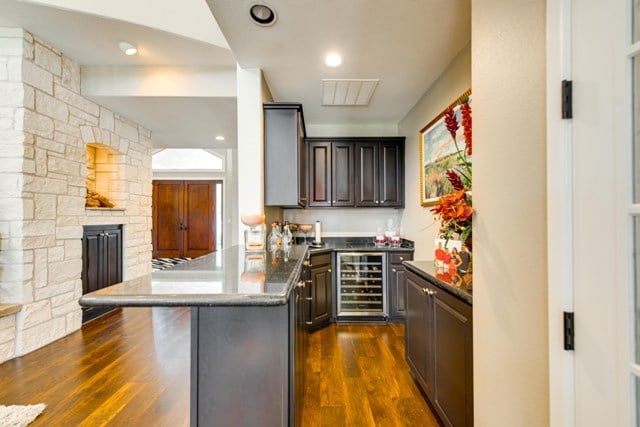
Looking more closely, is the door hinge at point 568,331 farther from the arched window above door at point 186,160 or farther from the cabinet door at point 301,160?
the arched window above door at point 186,160

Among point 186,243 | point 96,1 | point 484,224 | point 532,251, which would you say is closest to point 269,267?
point 484,224

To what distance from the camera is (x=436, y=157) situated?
2.75 meters

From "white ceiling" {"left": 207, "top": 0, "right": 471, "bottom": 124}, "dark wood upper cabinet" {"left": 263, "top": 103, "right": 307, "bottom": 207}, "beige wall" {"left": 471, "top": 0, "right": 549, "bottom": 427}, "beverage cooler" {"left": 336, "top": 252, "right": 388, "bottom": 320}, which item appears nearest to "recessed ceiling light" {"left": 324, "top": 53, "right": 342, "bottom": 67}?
"white ceiling" {"left": 207, "top": 0, "right": 471, "bottom": 124}

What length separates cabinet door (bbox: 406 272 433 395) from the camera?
1.79 meters

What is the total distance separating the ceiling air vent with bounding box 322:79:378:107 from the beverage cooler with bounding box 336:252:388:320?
5.82ft

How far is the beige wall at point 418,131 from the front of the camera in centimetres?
232

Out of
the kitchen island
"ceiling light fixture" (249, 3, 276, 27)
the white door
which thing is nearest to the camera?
the white door

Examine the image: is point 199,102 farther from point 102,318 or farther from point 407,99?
point 102,318

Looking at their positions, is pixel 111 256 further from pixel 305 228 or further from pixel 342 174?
pixel 342 174

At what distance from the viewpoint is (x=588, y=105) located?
2.39 feet

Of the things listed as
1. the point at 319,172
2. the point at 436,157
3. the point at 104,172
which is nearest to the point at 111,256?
the point at 104,172

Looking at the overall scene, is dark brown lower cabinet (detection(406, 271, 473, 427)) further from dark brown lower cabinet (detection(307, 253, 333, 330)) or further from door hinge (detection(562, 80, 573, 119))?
dark brown lower cabinet (detection(307, 253, 333, 330))

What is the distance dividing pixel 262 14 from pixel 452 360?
2.33m

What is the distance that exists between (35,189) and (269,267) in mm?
2720
